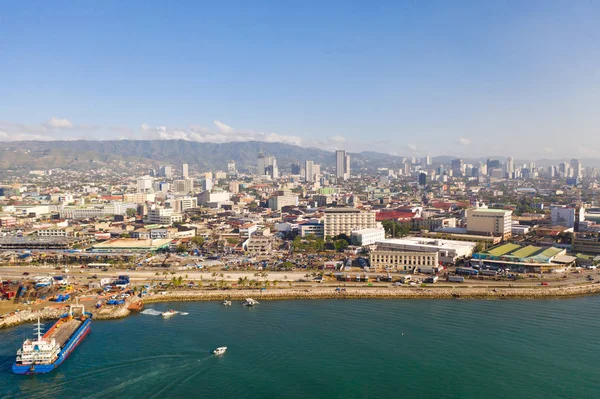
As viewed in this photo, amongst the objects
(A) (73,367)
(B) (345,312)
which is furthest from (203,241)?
(A) (73,367)

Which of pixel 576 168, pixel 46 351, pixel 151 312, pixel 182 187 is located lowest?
pixel 151 312

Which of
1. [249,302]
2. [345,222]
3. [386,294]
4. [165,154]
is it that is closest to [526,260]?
[386,294]

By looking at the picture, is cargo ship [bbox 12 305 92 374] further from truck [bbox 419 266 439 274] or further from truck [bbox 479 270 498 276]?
truck [bbox 479 270 498 276]

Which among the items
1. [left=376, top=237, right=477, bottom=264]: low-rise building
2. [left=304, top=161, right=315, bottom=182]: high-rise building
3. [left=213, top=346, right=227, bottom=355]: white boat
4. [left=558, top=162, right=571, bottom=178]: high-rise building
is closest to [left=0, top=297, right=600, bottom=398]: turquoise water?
[left=213, top=346, right=227, bottom=355]: white boat

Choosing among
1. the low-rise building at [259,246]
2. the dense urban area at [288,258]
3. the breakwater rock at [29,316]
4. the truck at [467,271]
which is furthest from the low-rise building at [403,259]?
the breakwater rock at [29,316]

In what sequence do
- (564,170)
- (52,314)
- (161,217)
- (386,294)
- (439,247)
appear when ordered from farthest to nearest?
(564,170) < (161,217) < (439,247) < (386,294) < (52,314)

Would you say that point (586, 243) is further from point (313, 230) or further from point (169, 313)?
point (169, 313)

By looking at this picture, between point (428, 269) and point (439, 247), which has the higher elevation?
point (439, 247)
